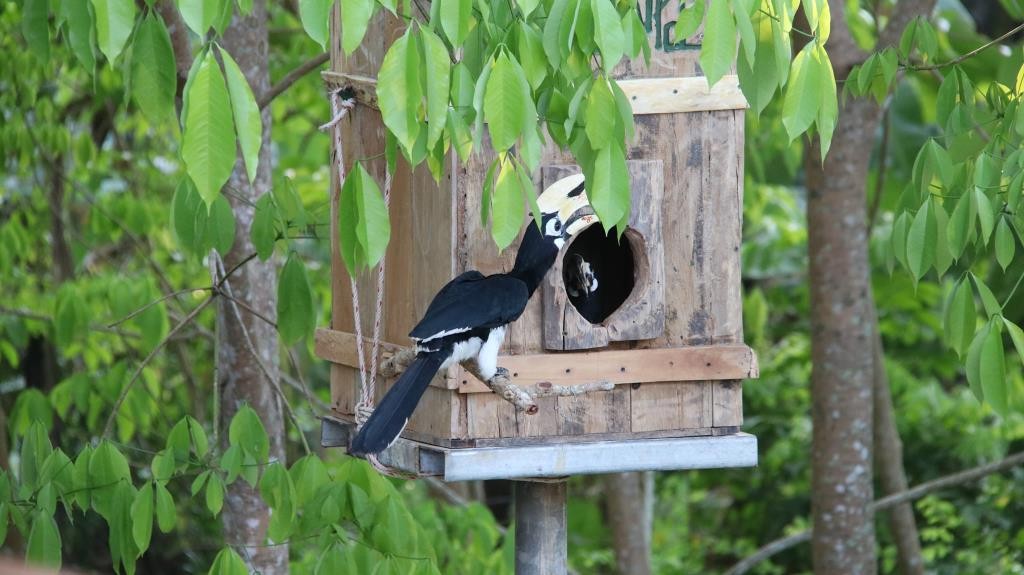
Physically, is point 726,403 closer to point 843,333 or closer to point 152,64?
point 152,64

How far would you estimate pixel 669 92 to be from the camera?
8.74 ft

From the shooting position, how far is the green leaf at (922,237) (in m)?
2.37

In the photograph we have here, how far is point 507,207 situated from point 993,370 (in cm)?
96

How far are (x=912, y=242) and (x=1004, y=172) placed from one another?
214 mm

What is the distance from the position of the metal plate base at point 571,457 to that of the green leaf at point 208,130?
111 centimetres

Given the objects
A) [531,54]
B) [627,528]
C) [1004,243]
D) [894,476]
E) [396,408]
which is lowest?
[627,528]

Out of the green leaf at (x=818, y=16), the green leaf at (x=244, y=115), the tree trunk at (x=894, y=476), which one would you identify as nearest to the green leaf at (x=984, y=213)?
the green leaf at (x=818, y=16)

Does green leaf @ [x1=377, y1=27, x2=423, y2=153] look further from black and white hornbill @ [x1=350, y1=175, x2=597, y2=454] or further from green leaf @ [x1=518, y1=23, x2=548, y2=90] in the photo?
black and white hornbill @ [x1=350, y1=175, x2=597, y2=454]

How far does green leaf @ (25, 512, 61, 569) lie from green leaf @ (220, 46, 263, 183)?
1.29 metres

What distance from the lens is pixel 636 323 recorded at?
8.72ft

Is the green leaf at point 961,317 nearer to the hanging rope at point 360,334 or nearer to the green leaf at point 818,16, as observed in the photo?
the green leaf at point 818,16

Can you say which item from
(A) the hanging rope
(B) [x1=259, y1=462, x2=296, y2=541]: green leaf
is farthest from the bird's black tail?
(B) [x1=259, y1=462, x2=296, y2=541]: green leaf

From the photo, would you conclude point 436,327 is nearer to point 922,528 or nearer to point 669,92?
point 669,92

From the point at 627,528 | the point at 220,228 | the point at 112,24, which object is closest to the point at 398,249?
the point at 220,228
